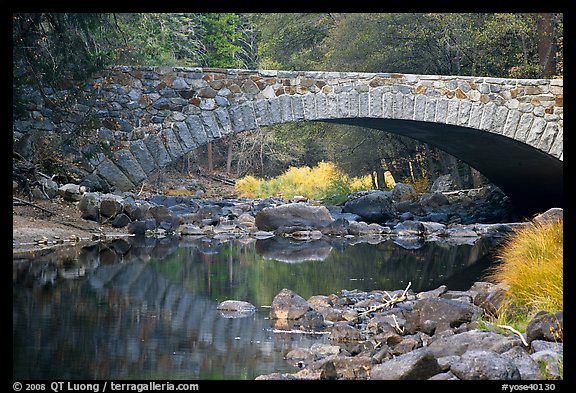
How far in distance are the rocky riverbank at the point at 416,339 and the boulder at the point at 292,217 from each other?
7696 mm

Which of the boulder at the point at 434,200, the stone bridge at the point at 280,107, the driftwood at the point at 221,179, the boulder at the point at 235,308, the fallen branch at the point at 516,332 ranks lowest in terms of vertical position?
the driftwood at the point at 221,179

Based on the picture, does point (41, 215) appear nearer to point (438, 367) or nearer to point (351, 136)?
point (438, 367)

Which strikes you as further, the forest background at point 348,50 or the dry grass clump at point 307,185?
the dry grass clump at point 307,185

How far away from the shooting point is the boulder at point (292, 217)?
15977 mm

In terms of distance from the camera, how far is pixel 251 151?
35.0m

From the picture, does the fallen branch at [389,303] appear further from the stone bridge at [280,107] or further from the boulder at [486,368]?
the stone bridge at [280,107]

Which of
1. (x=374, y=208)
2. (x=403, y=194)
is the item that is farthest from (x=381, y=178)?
(x=374, y=208)

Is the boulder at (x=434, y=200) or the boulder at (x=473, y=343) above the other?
the boulder at (x=473, y=343)

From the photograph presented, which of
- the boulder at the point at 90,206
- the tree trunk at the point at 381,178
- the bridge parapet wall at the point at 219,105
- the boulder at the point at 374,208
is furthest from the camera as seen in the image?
the tree trunk at the point at 381,178

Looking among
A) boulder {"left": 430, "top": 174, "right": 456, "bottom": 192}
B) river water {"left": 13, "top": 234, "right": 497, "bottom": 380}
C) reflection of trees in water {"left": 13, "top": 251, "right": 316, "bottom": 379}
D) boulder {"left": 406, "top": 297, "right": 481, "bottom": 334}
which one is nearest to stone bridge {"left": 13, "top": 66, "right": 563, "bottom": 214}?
river water {"left": 13, "top": 234, "right": 497, "bottom": 380}

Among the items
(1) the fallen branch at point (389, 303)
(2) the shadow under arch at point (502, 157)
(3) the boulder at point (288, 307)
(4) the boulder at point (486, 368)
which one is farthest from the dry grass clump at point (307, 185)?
(4) the boulder at point (486, 368)

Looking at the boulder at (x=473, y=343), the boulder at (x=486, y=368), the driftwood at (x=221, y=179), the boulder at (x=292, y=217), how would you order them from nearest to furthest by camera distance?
the boulder at (x=486, y=368)
the boulder at (x=473, y=343)
the boulder at (x=292, y=217)
the driftwood at (x=221, y=179)
